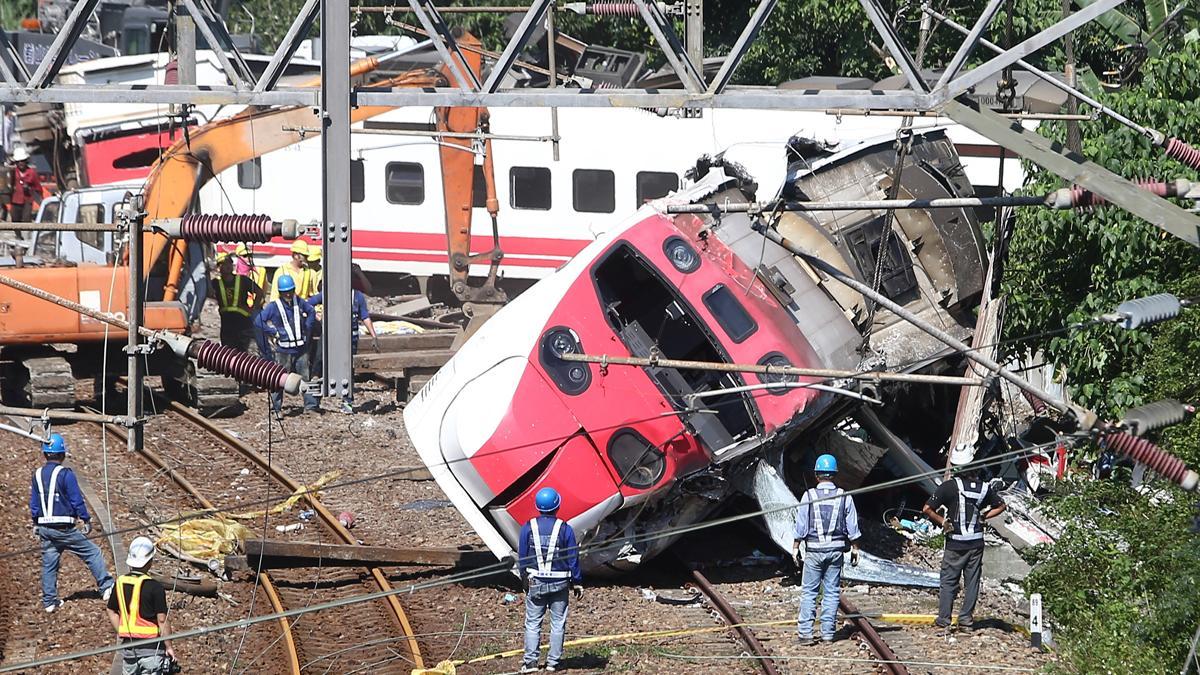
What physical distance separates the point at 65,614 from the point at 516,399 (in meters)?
3.97

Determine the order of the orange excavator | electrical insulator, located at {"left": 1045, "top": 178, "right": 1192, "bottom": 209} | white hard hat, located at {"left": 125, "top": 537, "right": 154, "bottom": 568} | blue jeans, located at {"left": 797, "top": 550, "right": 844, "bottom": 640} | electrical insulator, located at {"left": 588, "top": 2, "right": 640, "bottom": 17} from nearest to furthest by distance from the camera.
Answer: electrical insulator, located at {"left": 1045, "top": 178, "right": 1192, "bottom": 209}, white hard hat, located at {"left": 125, "top": 537, "right": 154, "bottom": 568}, blue jeans, located at {"left": 797, "top": 550, "right": 844, "bottom": 640}, the orange excavator, electrical insulator, located at {"left": 588, "top": 2, "right": 640, "bottom": 17}

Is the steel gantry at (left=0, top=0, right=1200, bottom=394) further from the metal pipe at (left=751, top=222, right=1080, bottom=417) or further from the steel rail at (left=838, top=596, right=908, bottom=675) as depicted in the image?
the steel rail at (left=838, top=596, right=908, bottom=675)

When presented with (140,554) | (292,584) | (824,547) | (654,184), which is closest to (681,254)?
(824,547)

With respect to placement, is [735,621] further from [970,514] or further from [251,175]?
[251,175]

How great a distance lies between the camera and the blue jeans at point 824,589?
12.4 metres

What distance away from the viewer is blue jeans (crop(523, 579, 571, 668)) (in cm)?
1172

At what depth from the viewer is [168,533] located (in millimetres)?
14109

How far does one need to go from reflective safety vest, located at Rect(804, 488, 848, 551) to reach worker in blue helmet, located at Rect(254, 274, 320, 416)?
7928 millimetres

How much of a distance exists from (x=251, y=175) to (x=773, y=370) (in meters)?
15.9

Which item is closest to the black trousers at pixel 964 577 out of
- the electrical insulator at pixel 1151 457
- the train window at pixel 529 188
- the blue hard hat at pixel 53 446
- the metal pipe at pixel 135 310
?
the electrical insulator at pixel 1151 457

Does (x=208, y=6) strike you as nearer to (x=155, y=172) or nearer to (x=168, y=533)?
(x=168, y=533)

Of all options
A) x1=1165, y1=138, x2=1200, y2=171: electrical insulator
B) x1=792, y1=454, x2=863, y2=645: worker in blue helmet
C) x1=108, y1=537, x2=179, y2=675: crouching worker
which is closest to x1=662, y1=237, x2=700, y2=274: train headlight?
x1=792, y1=454, x2=863, y2=645: worker in blue helmet

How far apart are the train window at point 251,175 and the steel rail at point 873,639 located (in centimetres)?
1489

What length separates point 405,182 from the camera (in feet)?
82.1
